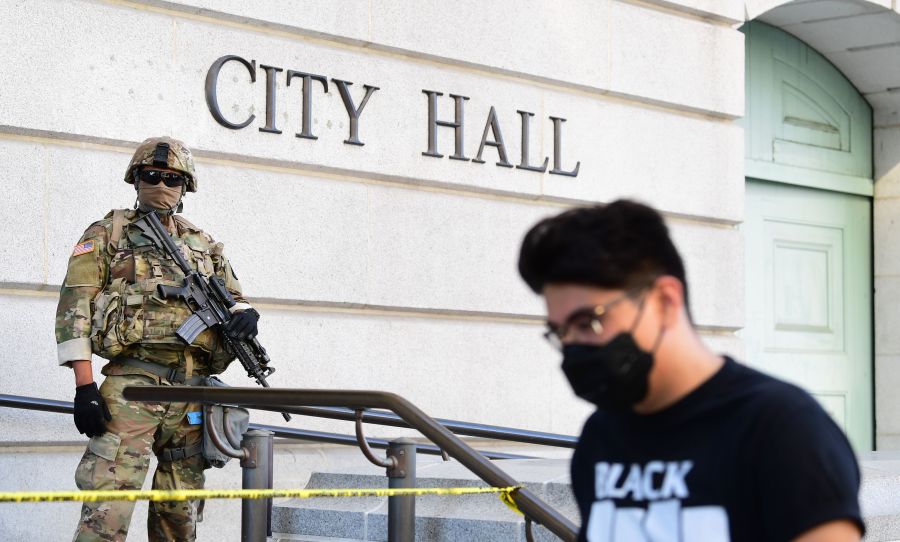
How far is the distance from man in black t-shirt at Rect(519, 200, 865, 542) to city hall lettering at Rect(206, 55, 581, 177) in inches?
196

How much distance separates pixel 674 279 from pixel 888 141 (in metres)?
9.52

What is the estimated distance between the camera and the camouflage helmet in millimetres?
5188

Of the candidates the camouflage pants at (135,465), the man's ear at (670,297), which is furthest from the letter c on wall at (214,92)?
the man's ear at (670,297)

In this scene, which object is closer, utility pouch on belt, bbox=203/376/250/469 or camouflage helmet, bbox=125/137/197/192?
utility pouch on belt, bbox=203/376/250/469

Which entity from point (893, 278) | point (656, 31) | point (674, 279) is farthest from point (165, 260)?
point (893, 278)

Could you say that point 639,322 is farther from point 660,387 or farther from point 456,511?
point 456,511

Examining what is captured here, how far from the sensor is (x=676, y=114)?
8.77 m

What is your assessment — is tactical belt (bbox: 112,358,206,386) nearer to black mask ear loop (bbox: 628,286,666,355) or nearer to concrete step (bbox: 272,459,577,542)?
concrete step (bbox: 272,459,577,542)

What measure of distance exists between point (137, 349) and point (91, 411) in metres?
0.33

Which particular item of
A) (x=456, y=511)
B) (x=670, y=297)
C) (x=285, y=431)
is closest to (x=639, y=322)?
(x=670, y=297)

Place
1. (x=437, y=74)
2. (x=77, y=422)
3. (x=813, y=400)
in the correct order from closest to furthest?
(x=813, y=400), (x=77, y=422), (x=437, y=74)

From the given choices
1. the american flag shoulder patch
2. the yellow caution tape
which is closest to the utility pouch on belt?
the american flag shoulder patch

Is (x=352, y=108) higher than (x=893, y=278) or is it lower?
higher

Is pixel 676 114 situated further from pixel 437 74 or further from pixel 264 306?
pixel 264 306
